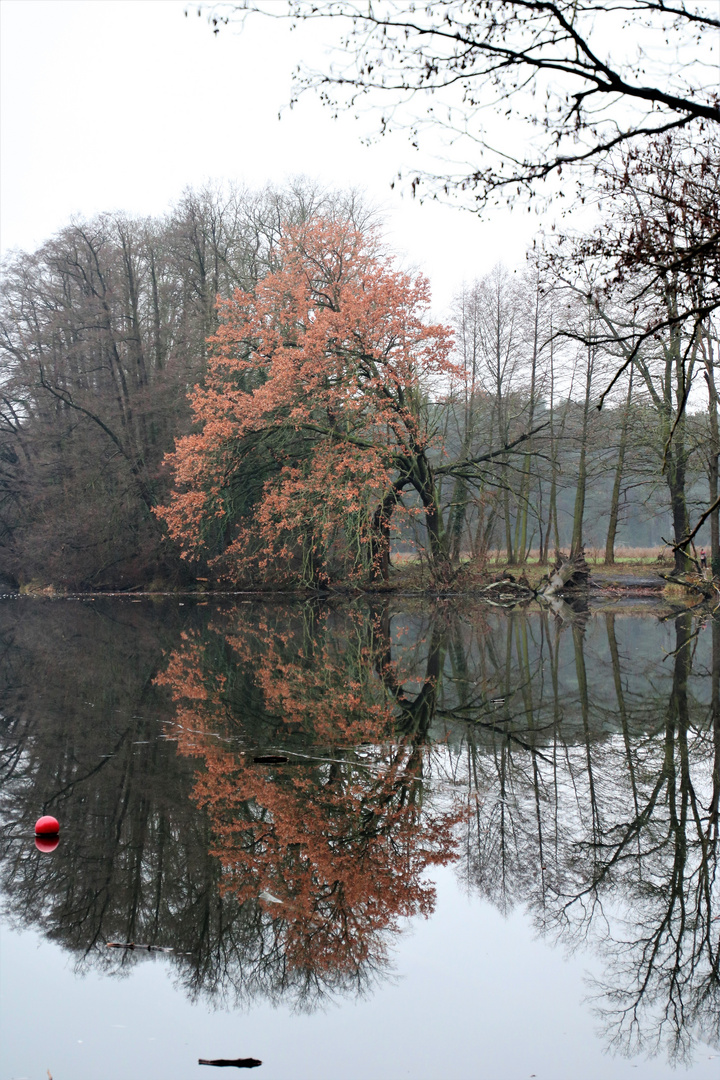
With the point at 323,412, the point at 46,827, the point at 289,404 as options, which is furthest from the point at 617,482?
the point at 46,827

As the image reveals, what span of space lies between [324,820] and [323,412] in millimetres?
20742

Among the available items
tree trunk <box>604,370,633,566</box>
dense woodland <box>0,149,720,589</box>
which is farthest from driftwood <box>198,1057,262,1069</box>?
tree trunk <box>604,370,633,566</box>

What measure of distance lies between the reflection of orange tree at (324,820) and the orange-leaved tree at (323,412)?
45.1 feet

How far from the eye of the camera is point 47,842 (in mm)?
4418

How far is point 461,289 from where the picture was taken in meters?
36.4

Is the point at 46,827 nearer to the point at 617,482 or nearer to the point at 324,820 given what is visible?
the point at 324,820

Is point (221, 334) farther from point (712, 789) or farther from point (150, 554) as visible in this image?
point (712, 789)

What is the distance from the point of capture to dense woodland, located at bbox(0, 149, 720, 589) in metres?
23.2

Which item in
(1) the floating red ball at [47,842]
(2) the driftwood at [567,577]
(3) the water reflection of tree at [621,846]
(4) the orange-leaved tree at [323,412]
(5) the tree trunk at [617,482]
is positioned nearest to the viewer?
(3) the water reflection of tree at [621,846]

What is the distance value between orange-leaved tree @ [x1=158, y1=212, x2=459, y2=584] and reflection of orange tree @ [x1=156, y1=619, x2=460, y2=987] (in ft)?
45.1

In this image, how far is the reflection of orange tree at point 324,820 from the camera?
337 cm

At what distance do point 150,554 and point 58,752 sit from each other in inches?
997

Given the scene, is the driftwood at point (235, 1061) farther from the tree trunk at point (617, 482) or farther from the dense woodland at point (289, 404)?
the tree trunk at point (617, 482)

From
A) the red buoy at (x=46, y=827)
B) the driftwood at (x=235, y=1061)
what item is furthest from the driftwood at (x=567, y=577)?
the driftwood at (x=235, y=1061)
